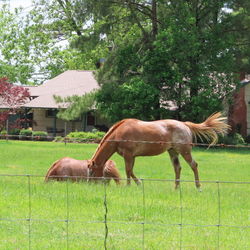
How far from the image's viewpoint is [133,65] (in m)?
33.1

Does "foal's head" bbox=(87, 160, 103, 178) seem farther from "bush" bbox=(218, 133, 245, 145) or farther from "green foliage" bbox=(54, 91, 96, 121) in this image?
"bush" bbox=(218, 133, 245, 145)

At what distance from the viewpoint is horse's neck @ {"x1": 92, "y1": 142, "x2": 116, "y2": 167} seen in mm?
12312

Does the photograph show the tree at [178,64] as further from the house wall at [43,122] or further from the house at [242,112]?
the house wall at [43,122]

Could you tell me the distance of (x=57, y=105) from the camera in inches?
1593

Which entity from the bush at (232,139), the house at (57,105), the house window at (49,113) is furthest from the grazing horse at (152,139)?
the house window at (49,113)

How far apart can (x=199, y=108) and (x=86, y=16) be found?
926 centimetres

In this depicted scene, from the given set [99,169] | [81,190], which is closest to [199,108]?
[99,169]

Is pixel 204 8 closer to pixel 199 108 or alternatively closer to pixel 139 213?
pixel 199 108

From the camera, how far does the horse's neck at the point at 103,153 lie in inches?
485

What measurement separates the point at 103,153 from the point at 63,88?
3252 cm

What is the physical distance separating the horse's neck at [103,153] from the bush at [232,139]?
2072cm

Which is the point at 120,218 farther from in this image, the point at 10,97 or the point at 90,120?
the point at 90,120

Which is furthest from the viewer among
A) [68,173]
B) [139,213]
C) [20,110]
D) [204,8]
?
[20,110]

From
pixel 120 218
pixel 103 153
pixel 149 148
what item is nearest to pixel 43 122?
pixel 149 148
